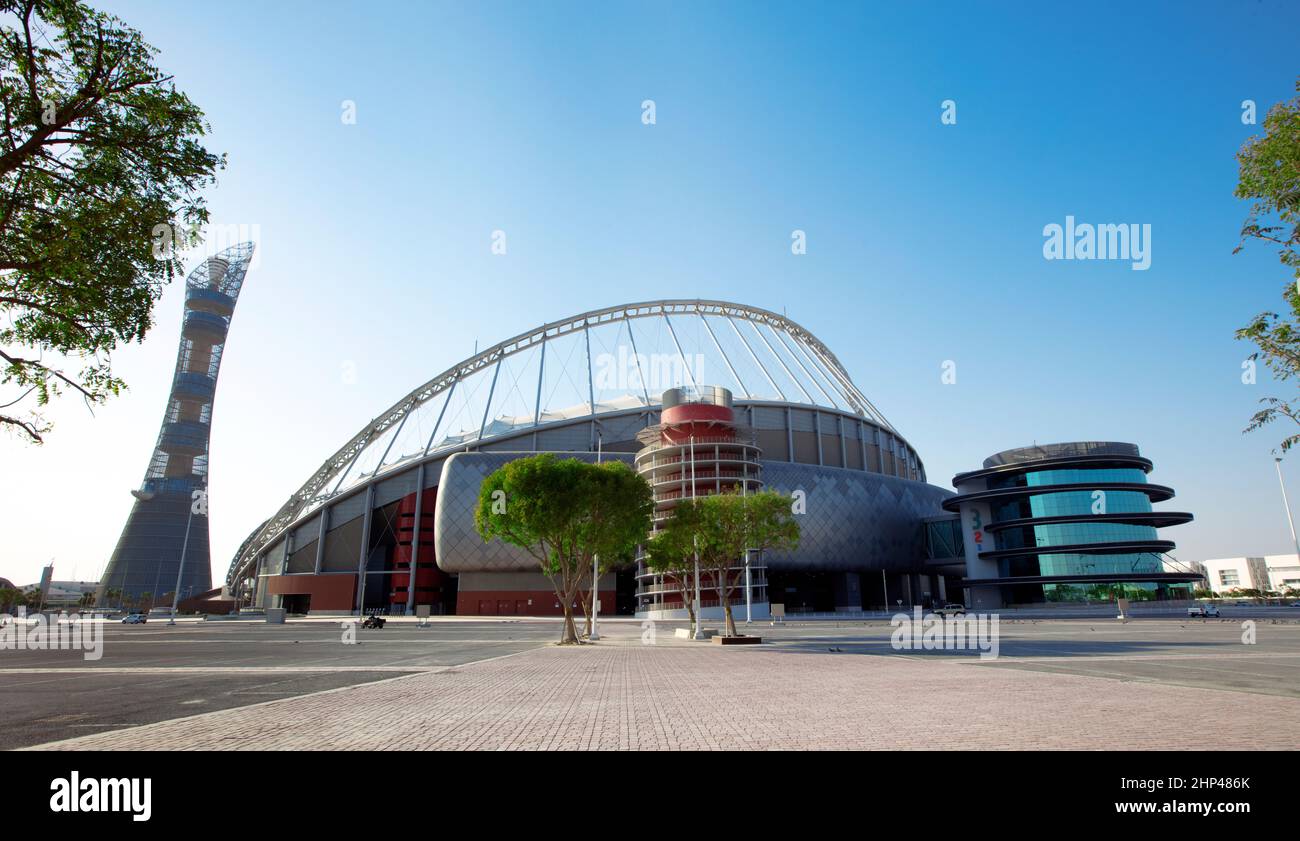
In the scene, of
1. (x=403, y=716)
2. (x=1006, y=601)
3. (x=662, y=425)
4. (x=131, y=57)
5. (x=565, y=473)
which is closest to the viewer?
(x=403, y=716)

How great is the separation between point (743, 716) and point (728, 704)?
1642 millimetres

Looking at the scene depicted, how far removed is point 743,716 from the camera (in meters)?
10.3

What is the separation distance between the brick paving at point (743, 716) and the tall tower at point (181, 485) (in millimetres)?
153879

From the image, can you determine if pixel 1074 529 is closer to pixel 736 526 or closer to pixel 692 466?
pixel 692 466

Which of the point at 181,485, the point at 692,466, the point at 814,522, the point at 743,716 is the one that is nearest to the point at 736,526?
the point at 743,716

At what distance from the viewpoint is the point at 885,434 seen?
124m

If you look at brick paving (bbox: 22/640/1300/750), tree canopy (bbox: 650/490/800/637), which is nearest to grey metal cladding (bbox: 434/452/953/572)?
tree canopy (bbox: 650/490/800/637)

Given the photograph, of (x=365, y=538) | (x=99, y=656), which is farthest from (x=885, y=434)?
(x=99, y=656)

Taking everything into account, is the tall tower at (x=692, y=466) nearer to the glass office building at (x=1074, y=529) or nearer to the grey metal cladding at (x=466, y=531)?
the grey metal cladding at (x=466, y=531)

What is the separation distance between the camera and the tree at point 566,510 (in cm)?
3544

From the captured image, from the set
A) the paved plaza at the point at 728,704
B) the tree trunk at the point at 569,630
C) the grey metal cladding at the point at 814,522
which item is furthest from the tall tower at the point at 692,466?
the paved plaza at the point at 728,704

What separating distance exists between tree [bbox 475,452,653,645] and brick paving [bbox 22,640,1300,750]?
18443mm
